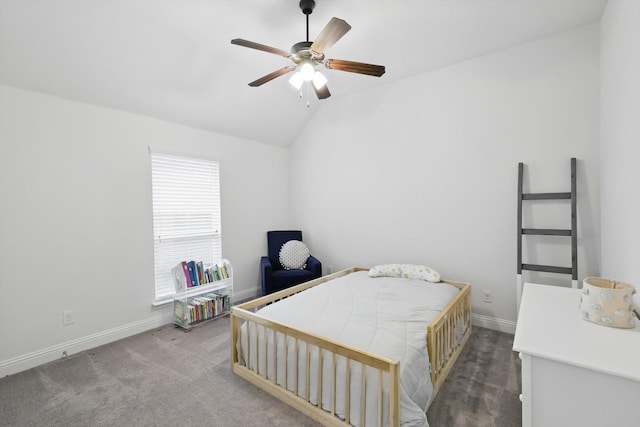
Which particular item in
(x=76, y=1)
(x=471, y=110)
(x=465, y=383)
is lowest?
(x=465, y=383)

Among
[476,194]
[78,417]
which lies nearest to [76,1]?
[78,417]

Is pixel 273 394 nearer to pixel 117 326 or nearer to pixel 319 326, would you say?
pixel 319 326

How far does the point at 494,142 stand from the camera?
2785 millimetres

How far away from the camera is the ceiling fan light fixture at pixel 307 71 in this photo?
6.73 feet

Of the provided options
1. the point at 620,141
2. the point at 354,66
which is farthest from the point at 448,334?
the point at 354,66

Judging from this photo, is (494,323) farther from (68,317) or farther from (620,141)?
(68,317)

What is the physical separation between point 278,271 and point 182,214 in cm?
133

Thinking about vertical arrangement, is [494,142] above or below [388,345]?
above

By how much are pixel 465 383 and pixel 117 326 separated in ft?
9.93

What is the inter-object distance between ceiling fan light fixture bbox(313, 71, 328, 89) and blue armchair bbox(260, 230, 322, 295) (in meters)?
2.14

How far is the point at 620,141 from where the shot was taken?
1.75 meters

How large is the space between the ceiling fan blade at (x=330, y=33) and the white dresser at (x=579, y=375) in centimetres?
176

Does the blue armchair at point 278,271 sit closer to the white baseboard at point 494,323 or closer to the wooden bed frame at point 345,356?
the wooden bed frame at point 345,356

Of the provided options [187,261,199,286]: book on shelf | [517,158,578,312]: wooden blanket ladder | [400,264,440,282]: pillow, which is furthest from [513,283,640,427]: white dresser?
[187,261,199,286]: book on shelf
